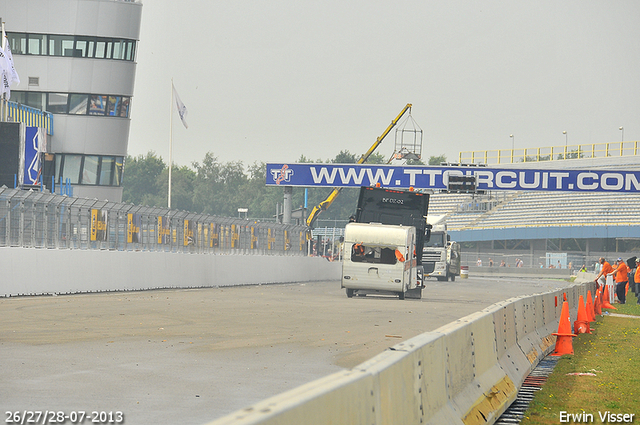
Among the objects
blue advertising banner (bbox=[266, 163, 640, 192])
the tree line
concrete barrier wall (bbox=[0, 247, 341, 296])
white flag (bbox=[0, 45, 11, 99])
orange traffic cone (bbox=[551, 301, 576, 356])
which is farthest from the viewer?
the tree line

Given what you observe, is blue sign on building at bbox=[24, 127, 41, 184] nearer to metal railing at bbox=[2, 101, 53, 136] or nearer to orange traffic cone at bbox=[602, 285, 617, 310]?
metal railing at bbox=[2, 101, 53, 136]

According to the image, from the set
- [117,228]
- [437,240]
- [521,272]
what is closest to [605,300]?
[117,228]

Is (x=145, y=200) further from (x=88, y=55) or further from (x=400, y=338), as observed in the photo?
(x=400, y=338)

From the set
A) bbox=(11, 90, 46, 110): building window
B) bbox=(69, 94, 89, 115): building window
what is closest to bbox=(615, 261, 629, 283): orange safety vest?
bbox=(69, 94, 89, 115): building window

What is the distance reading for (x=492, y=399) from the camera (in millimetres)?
8375

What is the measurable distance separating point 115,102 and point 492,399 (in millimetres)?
47770

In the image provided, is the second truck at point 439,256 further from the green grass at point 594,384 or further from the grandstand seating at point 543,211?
the green grass at point 594,384

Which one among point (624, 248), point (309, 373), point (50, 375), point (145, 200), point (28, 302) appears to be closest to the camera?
point (50, 375)

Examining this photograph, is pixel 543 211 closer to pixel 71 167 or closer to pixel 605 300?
pixel 71 167

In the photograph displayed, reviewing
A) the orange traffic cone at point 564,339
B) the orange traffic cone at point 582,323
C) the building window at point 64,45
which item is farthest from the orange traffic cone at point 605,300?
the building window at point 64,45

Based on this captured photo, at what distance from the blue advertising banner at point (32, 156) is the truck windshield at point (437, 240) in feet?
80.7

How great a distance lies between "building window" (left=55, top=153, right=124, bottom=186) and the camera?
5212cm

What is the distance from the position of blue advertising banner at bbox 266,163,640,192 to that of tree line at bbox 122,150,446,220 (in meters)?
92.2

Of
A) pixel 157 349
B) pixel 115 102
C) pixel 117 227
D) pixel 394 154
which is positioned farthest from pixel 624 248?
pixel 157 349
